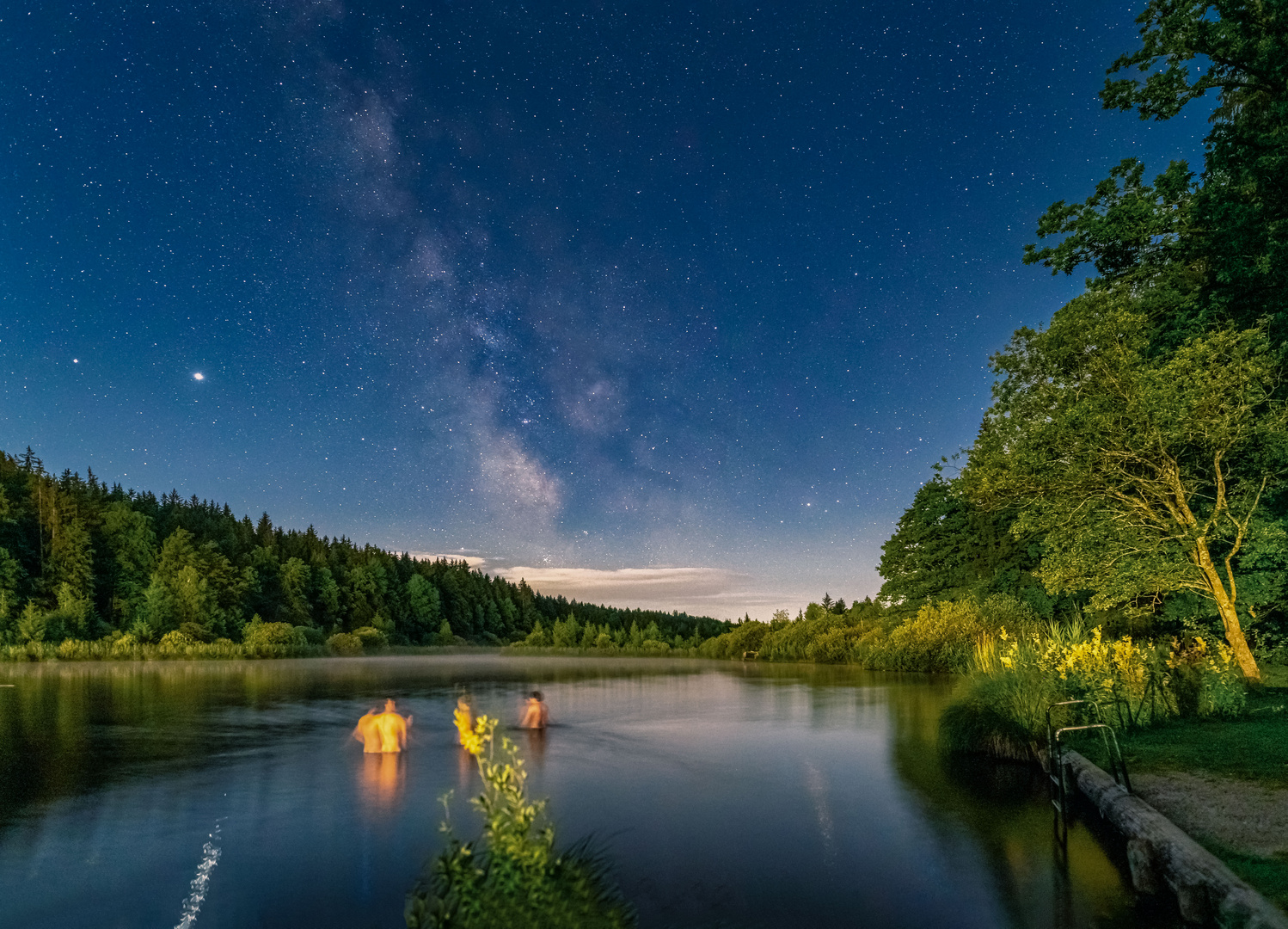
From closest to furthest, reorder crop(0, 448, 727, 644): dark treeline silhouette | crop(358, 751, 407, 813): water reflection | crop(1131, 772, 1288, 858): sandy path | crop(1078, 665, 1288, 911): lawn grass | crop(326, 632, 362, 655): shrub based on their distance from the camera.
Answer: crop(1078, 665, 1288, 911): lawn grass, crop(1131, 772, 1288, 858): sandy path, crop(358, 751, 407, 813): water reflection, crop(0, 448, 727, 644): dark treeline silhouette, crop(326, 632, 362, 655): shrub

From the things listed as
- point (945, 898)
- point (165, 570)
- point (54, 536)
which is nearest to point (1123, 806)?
point (945, 898)

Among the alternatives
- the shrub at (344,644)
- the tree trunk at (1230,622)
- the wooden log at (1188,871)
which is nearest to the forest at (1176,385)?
the tree trunk at (1230,622)

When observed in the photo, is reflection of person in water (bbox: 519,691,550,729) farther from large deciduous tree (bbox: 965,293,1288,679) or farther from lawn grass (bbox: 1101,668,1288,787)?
lawn grass (bbox: 1101,668,1288,787)

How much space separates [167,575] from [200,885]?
11325 centimetres

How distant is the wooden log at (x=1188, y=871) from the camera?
6.58 meters

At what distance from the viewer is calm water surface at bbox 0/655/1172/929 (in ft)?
32.7

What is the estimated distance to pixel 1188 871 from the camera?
783 cm

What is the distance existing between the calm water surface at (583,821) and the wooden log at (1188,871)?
634mm

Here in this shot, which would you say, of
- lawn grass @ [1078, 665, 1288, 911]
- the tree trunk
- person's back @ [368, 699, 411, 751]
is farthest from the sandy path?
person's back @ [368, 699, 411, 751]

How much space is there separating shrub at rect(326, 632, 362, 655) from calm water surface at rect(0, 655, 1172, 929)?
8528 cm

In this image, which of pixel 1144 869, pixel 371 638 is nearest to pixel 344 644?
pixel 371 638

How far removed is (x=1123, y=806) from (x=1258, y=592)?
67.8 feet

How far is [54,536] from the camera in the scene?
10488cm

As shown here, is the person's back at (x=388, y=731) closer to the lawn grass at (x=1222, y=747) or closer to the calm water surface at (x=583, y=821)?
the calm water surface at (x=583, y=821)
